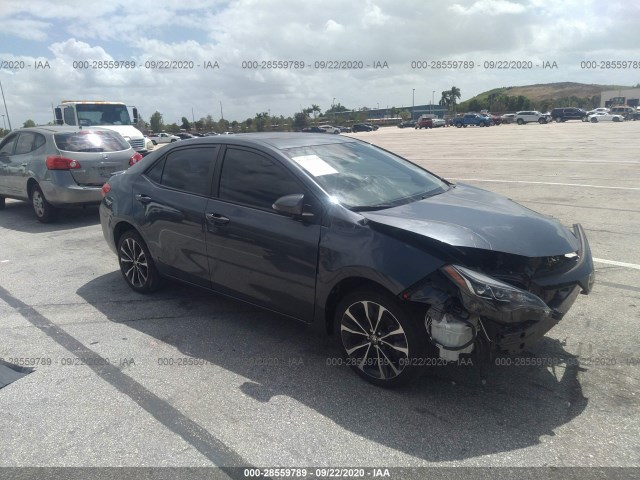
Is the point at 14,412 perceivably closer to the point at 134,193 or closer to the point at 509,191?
the point at 134,193

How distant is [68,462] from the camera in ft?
9.19

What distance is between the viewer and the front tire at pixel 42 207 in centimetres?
892

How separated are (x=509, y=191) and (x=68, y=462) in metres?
Answer: 9.43

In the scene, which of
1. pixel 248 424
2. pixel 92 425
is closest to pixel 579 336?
pixel 248 424

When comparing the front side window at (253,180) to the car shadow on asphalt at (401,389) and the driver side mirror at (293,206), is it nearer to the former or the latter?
the driver side mirror at (293,206)

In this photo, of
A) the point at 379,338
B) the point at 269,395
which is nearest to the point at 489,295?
the point at 379,338

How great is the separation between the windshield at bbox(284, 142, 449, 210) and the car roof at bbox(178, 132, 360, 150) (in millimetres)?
94

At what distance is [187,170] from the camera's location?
4.65 meters

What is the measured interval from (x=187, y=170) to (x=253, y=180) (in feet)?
3.00

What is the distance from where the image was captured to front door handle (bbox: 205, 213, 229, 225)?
410cm

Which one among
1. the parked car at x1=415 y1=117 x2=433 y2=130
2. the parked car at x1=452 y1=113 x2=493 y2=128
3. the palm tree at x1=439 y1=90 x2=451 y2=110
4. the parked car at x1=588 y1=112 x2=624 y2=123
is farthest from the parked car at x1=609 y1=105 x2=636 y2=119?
the palm tree at x1=439 y1=90 x2=451 y2=110

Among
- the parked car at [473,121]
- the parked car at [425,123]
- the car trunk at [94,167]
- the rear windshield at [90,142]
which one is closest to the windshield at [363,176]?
the car trunk at [94,167]

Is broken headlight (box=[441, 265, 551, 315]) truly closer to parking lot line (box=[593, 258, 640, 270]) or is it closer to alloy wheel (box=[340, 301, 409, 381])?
alloy wheel (box=[340, 301, 409, 381])

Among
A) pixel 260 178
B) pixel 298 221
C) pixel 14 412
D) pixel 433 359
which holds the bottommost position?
pixel 14 412
